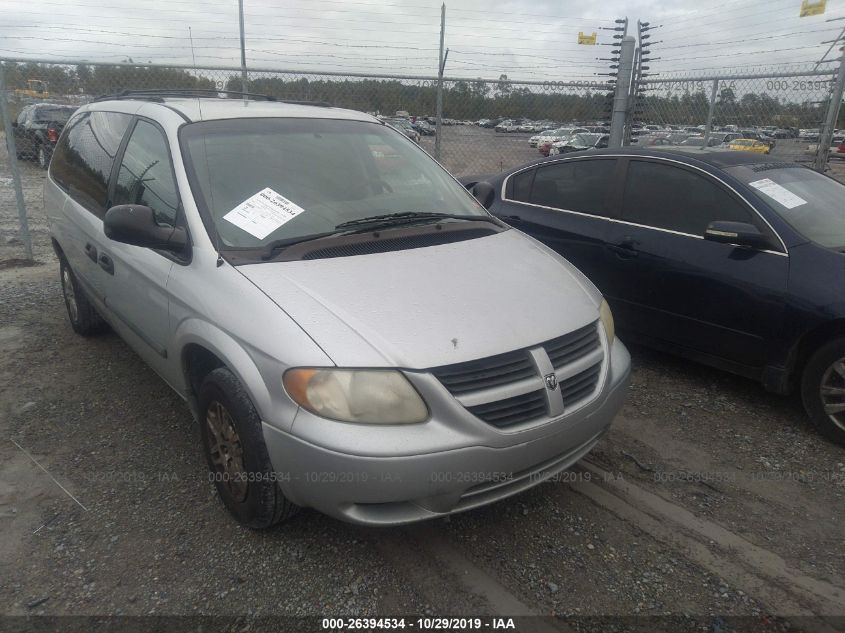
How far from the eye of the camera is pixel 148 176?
3.07m

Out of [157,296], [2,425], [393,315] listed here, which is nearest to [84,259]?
[2,425]

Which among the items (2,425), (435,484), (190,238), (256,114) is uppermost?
(256,114)

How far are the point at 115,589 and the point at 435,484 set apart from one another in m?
1.31

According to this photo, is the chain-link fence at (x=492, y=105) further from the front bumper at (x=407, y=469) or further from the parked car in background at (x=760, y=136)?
the front bumper at (x=407, y=469)

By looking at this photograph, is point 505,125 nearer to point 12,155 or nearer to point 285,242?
point 12,155

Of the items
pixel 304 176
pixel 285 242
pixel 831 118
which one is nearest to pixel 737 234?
pixel 304 176

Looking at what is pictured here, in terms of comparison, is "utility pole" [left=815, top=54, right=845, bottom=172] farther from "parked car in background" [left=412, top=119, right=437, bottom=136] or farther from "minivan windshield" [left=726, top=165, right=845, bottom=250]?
"parked car in background" [left=412, top=119, right=437, bottom=136]

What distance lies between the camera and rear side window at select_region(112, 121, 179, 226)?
286 cm

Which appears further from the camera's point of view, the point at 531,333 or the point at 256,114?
the point at 256,114

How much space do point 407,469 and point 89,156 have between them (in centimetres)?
319

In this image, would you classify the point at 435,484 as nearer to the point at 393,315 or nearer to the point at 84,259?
the point at 393,315

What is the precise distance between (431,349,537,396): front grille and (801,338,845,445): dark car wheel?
2098 millimetres

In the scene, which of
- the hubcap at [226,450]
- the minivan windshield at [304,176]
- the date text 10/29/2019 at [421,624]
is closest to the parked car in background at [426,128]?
the minivan windshield at [304,176]

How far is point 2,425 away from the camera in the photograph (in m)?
3.41
